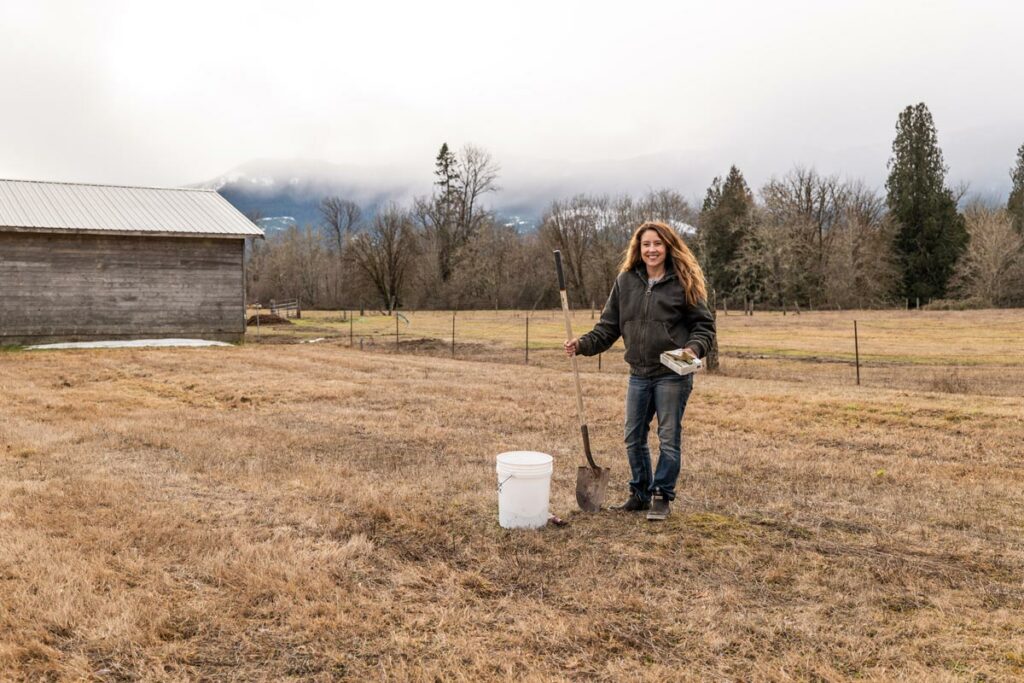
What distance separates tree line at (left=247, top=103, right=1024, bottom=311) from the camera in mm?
53812

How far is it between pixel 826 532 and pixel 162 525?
4.55 metres

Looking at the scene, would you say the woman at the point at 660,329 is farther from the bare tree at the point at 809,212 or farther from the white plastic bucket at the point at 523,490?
the bare tree at the point at 809,212

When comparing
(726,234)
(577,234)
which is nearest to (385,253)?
(577,234)

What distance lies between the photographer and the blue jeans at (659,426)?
4.89 metres

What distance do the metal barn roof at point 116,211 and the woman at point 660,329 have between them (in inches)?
762

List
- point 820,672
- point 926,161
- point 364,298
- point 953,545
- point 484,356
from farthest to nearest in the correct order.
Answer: point 364,298, point 926,161, point 484,356, point 953,545, point 820,672

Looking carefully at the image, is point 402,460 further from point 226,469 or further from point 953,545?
point 953,545

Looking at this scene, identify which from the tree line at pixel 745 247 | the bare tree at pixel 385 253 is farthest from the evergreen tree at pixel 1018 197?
the bare tree at pixel 385 253

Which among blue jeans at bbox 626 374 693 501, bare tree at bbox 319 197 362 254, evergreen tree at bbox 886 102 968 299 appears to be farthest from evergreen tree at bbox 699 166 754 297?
blue jeans at bbox 626 374 693 501

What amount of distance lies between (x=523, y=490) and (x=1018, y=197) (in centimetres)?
7369

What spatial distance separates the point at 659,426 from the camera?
4.93 metres

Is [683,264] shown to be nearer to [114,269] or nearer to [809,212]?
[114,269]

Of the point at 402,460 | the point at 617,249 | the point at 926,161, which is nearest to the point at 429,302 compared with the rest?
the point at 617,249

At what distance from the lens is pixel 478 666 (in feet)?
9.95
